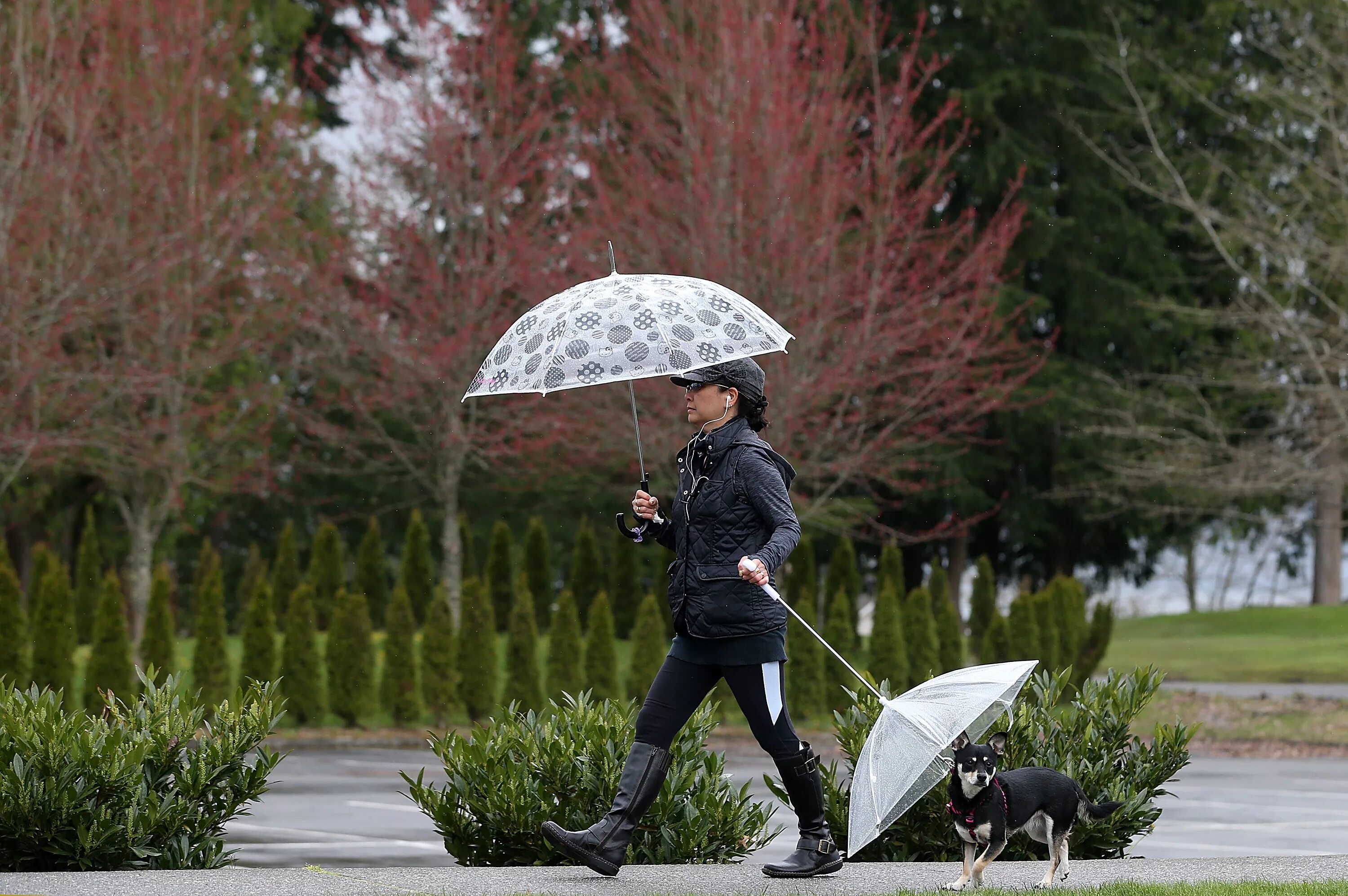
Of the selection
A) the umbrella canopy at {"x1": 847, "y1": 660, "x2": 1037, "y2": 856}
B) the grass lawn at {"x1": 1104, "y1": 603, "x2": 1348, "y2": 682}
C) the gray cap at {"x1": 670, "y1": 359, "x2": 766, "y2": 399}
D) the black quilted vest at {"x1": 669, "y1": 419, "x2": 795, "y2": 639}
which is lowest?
the grass lawn at {"x1": 1104, "y1": 603, "x2": 1348, "y2": 682}

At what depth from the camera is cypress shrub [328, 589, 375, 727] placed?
19656 mm

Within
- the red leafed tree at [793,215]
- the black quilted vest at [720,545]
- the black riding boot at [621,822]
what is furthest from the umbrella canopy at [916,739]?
the red leafed tree at [793,215]

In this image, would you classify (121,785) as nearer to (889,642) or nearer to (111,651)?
(111,651)

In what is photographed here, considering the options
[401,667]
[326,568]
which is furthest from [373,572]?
[401,667]

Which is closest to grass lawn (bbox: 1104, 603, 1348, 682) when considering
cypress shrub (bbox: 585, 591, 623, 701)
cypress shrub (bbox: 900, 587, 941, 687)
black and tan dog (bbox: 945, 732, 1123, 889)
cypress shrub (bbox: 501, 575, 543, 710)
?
cypress shrub (bbox: 900, 587, 941, 687)

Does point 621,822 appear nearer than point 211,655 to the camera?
Yes

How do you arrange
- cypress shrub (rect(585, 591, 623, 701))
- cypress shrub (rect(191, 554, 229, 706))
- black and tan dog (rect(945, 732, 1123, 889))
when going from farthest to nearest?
cypress shrub (rect(585, 591, 623, 701)) → cypress shrub (rect(191, 554, 229, 706)) → black and tan dog (rect(945, 732, 1123, 889))

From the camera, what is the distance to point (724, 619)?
645cm

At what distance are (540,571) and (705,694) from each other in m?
19.9

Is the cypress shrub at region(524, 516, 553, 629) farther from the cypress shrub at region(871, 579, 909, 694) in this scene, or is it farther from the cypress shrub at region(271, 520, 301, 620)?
the cypress shrub at region(871, 579, 909, 694)

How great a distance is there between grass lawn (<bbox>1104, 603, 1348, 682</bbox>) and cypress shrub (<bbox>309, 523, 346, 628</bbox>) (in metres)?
11.2

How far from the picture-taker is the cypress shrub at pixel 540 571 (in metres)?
26.4

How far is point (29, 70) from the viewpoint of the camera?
19172 mm

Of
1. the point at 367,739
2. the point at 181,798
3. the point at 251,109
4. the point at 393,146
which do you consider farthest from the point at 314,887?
the point at 251,109
